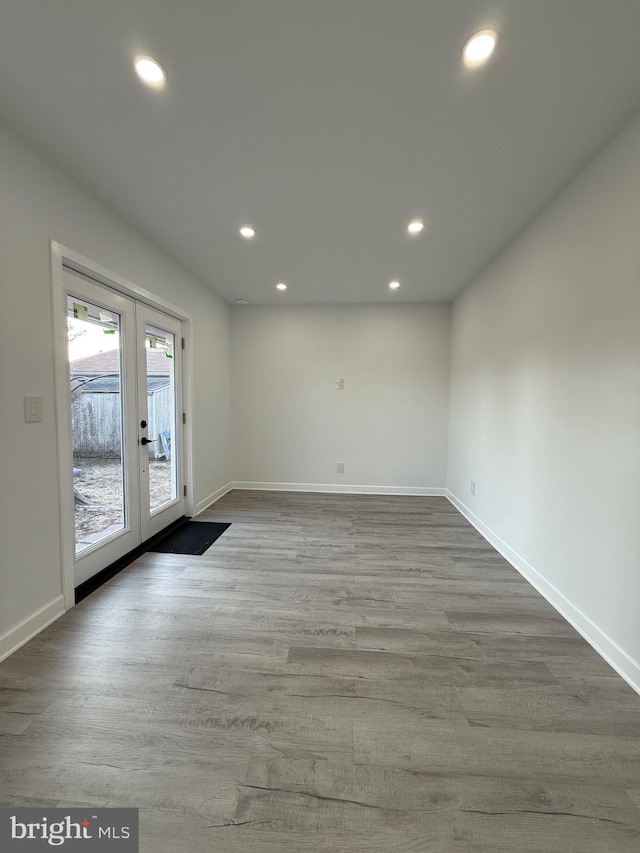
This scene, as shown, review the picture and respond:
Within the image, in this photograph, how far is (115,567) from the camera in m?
2.66

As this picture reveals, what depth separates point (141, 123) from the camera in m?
1.72

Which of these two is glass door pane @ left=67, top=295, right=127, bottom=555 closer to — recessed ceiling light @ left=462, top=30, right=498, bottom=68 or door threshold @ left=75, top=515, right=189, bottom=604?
door threshold @ left=75, top=515, right=189, bottom=604

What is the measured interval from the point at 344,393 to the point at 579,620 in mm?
3515

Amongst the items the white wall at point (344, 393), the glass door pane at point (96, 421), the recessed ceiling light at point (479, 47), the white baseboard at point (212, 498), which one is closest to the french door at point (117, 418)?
the glass door pane at point (96, 421)

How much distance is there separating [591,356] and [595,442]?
50 centimetres

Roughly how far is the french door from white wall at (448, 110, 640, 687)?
10.5ft

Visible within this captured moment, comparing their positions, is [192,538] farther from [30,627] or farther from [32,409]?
[32,409]

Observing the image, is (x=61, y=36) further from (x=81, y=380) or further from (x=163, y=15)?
(x=81, y=380)

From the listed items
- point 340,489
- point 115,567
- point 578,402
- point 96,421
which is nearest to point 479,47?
point 578,402

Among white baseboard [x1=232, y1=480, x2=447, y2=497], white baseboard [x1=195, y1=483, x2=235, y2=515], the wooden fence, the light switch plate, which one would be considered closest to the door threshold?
white baseboard [x1=195, y1=483, x2=235, y2=515]

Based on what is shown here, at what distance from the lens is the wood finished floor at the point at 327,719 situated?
1.09 m

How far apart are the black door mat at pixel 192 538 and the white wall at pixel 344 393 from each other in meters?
1.56

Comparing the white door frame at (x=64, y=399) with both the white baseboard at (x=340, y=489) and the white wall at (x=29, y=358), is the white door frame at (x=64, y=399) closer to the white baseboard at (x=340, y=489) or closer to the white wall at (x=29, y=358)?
the white wall at (x=29, y=358)

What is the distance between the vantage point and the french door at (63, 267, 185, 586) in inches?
92.7
